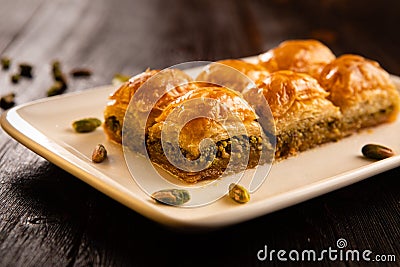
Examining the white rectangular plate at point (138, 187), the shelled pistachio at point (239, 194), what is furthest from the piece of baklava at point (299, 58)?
the shelled pistachio at point (239, 194)

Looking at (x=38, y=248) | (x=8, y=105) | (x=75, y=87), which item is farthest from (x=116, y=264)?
(x=75, y=87)

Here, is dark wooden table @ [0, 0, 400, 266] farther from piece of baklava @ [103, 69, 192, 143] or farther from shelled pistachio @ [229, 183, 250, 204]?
piece of baklava @ [103, 69, 192, 143]

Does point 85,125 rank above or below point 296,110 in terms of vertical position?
below

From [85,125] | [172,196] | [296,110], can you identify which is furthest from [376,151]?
[85,125]

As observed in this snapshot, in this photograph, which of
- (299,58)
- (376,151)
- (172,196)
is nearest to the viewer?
(172,196)

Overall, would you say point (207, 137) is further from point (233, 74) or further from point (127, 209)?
point (233, 74)

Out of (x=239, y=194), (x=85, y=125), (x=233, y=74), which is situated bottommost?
(x=85, y=125)

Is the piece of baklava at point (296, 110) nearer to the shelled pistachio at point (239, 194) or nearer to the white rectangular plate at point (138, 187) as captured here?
the white rectangular plate at point (138, 187)
